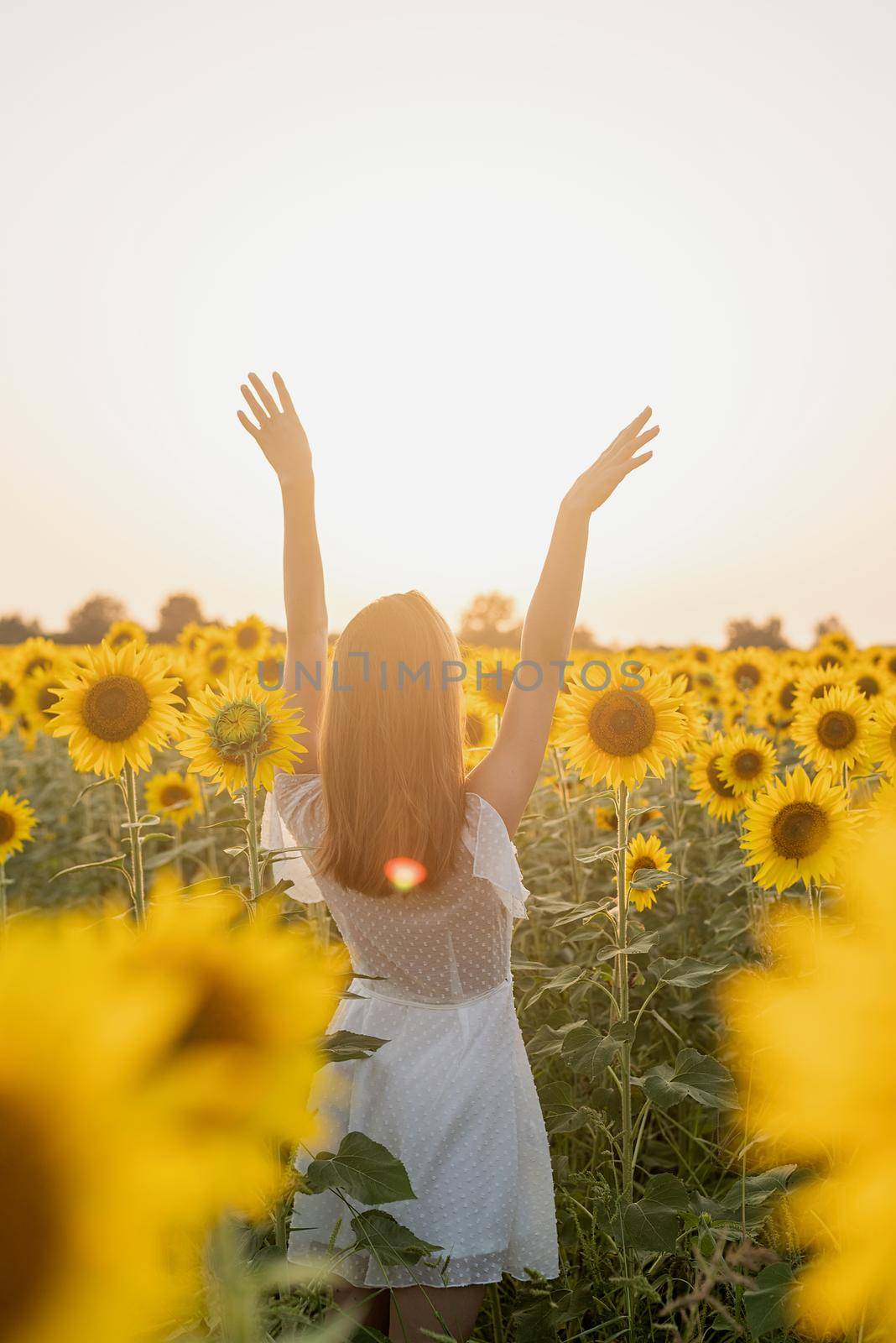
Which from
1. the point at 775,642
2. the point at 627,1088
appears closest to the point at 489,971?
the point at 627,1088

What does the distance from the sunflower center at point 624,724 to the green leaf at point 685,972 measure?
97cm

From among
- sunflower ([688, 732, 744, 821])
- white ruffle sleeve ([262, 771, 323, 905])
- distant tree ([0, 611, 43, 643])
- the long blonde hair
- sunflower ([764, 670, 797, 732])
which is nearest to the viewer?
the long blonde hair

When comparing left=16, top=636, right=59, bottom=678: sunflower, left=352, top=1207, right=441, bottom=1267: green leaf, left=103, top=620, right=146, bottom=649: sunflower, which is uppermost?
left=103, top=620, right=146, bottom=649: sunflower

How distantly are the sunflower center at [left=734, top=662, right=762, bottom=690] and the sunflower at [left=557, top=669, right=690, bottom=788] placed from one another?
5654mm

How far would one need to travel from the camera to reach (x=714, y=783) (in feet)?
16.1

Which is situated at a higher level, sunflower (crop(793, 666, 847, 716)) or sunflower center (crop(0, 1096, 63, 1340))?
sunflower center (crop(0, 1096, 63, 1340))

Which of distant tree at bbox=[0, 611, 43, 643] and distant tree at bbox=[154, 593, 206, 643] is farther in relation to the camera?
distant tree at bbox=[0, 611, 43, 643]

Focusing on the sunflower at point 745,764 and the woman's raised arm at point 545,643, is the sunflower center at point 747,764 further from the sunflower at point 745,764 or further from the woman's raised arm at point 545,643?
the woman's raised arm at point 545,643

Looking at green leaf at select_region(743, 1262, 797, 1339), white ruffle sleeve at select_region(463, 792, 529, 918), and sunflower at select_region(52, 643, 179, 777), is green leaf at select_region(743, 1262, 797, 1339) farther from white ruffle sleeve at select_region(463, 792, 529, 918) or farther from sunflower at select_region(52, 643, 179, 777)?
sunflower at select_region(52, 643, 179, 777)

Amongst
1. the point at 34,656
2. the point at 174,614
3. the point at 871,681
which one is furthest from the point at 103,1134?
the point at 174,614

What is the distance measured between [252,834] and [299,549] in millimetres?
1118

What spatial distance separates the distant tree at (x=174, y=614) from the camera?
546 inches

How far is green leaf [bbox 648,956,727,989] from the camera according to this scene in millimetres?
2668

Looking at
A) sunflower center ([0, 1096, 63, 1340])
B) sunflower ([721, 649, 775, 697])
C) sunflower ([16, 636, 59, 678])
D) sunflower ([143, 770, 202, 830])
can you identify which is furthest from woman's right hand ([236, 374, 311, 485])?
sunflower ([721, 649, 775, 697])
